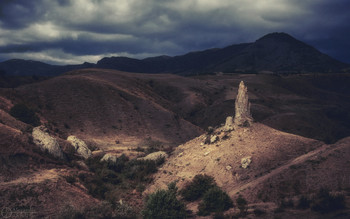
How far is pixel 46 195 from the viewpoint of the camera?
27.0 metres

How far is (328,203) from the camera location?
74.1 ft

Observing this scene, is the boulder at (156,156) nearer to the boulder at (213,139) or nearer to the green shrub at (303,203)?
the boulder at (213,139)

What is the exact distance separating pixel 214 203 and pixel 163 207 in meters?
4.92

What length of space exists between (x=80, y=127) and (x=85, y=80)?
25.5 m

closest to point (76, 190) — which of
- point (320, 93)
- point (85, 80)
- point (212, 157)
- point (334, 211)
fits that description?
point (212, 157)

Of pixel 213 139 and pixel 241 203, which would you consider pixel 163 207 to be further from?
pixel 213 139

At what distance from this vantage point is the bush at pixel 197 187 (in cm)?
3139

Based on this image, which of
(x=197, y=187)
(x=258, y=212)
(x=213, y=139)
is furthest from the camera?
(x=213, y=139)

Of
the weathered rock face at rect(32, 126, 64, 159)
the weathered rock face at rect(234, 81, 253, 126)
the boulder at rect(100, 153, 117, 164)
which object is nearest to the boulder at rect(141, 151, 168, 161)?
the boulder at rect(100, 153, 117, 164)

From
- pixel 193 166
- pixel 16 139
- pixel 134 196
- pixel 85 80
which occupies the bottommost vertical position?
pixel 134 196

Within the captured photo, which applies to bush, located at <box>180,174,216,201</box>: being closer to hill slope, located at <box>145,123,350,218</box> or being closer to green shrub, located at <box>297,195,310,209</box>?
hill slope, located at <box>145,123,350,218</box>

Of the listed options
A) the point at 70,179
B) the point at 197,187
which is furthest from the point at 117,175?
the point at 197,187

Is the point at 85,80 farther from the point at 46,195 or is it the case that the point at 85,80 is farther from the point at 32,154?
the point at 46,195

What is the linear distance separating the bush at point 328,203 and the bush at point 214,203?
721cm
